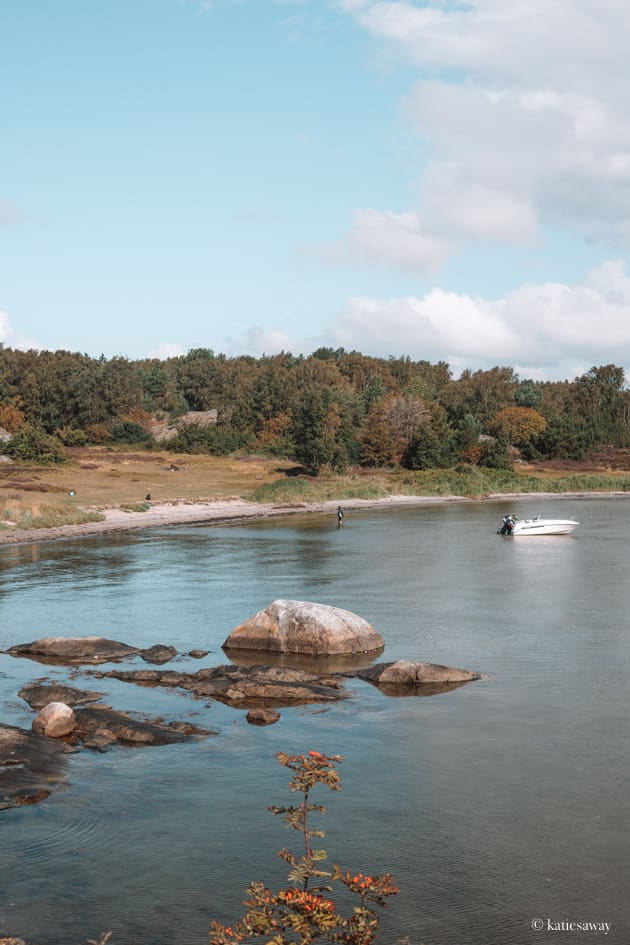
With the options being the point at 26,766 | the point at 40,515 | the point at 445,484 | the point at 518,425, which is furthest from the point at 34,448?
the point at 26,766

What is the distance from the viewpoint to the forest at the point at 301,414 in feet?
380

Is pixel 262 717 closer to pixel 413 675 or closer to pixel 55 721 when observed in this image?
pixel 55 721

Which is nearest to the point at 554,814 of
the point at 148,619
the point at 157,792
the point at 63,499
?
the point at 157,792

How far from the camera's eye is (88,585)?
38.8 m

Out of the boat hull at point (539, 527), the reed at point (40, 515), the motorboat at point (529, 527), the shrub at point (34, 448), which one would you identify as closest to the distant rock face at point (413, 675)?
the motorboat at point (529, 527)

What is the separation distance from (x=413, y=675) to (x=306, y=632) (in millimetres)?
3826

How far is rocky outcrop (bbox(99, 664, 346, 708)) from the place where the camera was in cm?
2100

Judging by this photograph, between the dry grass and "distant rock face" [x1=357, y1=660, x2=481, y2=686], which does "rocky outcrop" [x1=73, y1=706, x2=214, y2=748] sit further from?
the dry grass

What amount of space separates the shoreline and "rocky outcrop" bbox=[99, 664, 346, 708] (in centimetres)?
3423

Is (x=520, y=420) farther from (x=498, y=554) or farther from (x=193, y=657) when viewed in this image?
(x=193, y=657)

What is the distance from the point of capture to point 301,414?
11094 cm

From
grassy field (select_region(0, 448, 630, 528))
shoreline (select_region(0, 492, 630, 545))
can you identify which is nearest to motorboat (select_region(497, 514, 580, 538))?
shoreline (select_region(0, 492, 630, 545))

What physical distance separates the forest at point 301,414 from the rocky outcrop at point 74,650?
76.1 m

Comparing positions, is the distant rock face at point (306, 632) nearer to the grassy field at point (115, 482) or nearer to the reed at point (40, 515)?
the reed at point (40, 515)
